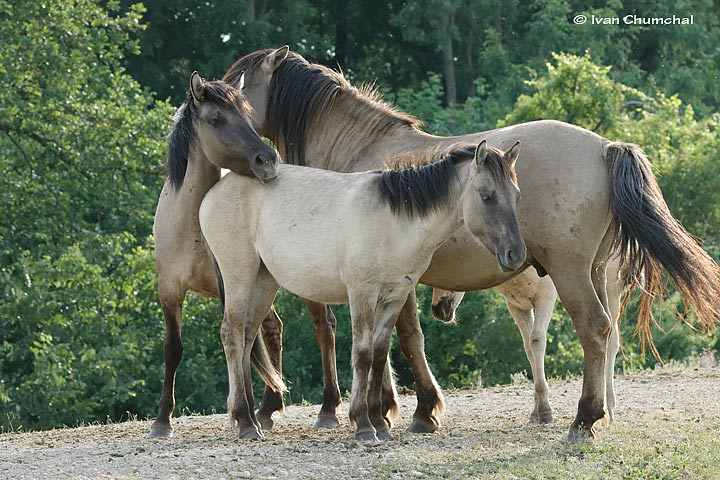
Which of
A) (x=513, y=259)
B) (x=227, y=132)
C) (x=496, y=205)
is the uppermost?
(x=227, y=132)

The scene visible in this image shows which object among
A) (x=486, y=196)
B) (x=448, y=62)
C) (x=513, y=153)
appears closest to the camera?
(x=486, y=196)

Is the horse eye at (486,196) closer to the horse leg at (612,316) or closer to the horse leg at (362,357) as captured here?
the horse leg at (362,357)

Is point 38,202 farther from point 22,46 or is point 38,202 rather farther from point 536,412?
point 536,412

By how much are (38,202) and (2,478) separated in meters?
10.7

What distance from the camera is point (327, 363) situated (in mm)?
8742

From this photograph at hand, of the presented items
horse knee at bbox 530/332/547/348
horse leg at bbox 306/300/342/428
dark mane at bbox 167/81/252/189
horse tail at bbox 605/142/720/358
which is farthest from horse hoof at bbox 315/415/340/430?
horse tail at bbox 605/142/720/358

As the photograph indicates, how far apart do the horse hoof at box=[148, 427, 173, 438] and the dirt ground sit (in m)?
0.07

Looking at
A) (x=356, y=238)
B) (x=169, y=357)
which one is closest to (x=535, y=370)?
(x=356, y=238)

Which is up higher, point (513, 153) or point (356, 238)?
point (513, 153)

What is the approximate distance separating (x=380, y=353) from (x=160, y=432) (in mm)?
1916

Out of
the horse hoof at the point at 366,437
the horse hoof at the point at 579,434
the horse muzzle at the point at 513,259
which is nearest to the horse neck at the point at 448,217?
the horse muzzle at the point at 513,259

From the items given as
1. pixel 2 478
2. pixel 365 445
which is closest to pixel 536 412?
pixel 365 445

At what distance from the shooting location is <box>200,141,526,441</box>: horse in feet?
23.0

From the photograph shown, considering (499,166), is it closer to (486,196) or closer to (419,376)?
(486,196)
